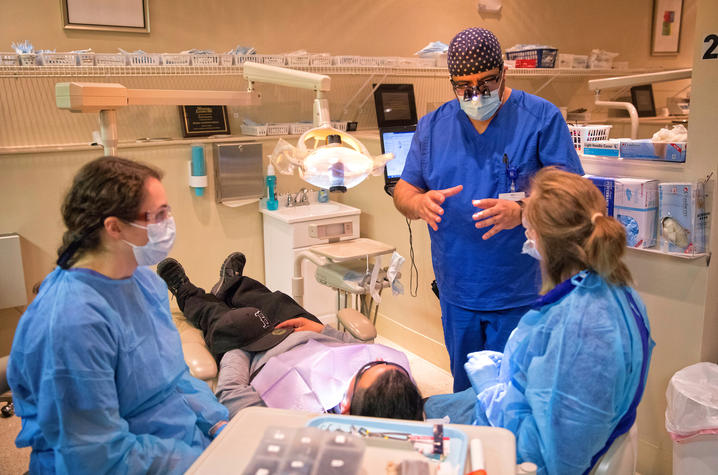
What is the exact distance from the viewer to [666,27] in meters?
5.62

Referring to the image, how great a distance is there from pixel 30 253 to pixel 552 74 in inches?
136

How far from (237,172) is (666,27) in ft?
14.5

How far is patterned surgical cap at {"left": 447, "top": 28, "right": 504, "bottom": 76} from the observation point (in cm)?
184

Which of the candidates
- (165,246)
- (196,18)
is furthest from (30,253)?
(165,246)

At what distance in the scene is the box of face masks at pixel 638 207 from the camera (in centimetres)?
213

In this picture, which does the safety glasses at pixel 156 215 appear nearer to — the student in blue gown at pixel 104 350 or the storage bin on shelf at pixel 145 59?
the student in blue gown at pixel 104 350

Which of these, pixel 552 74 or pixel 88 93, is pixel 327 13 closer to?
pixel 552 74

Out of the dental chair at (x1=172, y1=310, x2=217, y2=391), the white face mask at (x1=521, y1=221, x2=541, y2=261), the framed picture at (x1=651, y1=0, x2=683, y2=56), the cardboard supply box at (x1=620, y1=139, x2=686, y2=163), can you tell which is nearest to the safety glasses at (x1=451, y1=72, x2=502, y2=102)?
the white face mask at (x1=521, y1=221, x2=541, y2=261)

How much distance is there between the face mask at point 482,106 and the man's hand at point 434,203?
0.80 feet

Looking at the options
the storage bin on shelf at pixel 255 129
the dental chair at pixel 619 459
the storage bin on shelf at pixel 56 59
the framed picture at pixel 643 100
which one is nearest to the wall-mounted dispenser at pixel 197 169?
the storage bin on shelf at pixel 255 129

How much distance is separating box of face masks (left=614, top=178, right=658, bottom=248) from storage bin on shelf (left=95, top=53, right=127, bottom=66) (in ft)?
7.39

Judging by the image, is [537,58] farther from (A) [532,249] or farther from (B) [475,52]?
(A) [532,249]

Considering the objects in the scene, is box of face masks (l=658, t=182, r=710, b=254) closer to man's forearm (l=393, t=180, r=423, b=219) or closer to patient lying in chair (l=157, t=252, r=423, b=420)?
man's forearm (l=393, t=180, r=423, b=219)

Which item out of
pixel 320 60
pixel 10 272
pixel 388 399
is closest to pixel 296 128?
pixel 320 60
